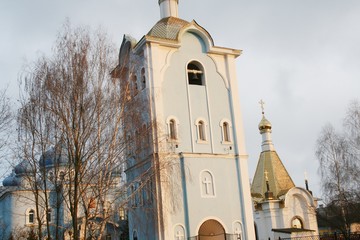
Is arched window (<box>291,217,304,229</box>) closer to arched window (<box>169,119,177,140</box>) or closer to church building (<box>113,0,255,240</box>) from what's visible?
church building (<box>113,0,255,240</box>)

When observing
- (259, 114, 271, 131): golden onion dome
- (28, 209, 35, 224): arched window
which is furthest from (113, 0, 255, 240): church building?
(28, 209, 35, 224): arched window

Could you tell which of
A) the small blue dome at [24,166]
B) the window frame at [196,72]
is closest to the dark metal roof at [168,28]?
the window frame at [196,72]

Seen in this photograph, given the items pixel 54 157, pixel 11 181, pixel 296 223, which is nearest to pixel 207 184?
pixel 54 157

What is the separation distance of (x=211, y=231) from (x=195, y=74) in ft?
21.3

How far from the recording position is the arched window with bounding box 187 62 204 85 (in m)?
20.4

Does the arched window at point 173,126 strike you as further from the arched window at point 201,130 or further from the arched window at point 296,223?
the arched window at point 296,223

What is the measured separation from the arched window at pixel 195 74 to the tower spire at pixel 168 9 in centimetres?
315

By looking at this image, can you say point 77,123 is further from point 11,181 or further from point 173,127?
point 11,181

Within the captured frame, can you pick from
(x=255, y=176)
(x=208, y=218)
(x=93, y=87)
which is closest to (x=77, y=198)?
(x=93, y=87)

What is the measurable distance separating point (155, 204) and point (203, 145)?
12.9 feet

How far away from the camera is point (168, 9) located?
22.3m

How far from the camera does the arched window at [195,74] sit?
20.4 metres

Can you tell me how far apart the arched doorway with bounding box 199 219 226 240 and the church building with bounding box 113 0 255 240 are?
0.13 ft

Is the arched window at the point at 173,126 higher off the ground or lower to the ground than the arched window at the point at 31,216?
higher
